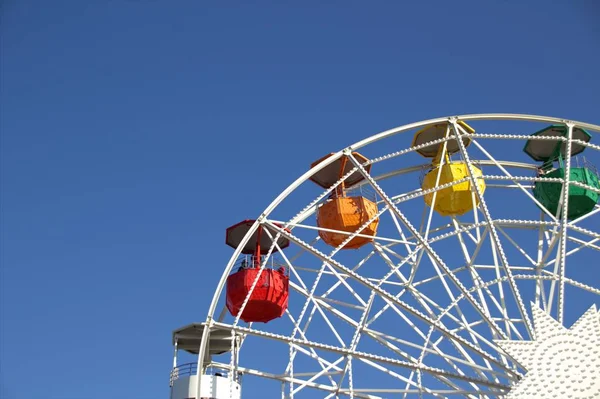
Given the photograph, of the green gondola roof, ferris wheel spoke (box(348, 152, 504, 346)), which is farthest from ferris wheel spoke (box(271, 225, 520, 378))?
the green gondola roof

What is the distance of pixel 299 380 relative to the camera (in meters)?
24.3

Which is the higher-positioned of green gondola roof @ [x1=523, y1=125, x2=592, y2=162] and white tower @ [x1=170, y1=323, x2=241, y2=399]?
green gondola roof @ [x1=523, y1=125, x2=592, y2=162]

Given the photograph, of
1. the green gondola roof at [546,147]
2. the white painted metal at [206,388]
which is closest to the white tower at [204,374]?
the white painted metal at [206,388]

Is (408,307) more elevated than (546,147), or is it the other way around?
(546,147)

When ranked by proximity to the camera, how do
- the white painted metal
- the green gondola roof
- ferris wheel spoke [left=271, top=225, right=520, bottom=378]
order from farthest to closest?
the green gondola roof, the white painted metal, ferris wheel spoke [left=271, top=225, right=520, bottom=378]

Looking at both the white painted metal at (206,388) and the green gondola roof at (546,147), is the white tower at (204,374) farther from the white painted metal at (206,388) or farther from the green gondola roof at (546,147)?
the green gondola roof at (546,147)

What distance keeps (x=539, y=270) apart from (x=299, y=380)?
793 cm

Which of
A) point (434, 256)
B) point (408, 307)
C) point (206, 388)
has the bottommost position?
point (206, 388)

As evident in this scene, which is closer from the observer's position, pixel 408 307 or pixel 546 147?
pixel 408 307

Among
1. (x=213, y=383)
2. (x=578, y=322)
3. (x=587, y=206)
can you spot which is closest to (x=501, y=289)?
(x=587, y=206)

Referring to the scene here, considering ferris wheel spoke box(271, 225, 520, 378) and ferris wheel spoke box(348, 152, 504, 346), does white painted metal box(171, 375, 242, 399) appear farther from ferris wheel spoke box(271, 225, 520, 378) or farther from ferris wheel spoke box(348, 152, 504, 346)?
ferris wheel spoke box(348, 152, 504, 346)

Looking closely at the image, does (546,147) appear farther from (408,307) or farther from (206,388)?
(206,388)

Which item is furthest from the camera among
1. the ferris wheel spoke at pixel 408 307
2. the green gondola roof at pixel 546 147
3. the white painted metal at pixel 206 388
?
the green gondola roof at pixel 546 147

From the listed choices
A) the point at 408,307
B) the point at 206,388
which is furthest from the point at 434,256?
the point at 206,388
